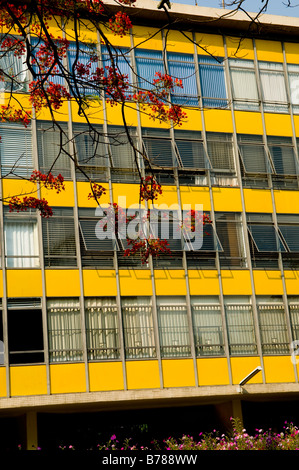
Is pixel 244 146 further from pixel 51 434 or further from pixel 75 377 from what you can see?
pixel 51 434

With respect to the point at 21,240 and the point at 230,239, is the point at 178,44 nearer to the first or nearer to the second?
the point at 230,239

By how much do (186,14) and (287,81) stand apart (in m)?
4.07

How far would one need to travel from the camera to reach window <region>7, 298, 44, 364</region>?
835 inches

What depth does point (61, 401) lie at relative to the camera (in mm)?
21094

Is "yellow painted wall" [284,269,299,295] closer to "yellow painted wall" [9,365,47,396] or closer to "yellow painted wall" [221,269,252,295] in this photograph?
"yellow painted wall" [221,269,252,295]

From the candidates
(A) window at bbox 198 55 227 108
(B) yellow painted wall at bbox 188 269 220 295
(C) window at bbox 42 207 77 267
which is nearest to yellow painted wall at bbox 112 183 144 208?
(C) window at bbox 42 207 77 267

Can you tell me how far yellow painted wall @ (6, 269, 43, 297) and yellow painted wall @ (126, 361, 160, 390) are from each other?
127 inches

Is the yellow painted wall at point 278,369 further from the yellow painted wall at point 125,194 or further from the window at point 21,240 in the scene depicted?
the window at point 21,240

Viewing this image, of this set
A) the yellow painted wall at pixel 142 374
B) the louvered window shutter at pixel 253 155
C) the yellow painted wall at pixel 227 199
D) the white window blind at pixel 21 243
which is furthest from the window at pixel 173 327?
the louvered window shutter at pixel 253 155

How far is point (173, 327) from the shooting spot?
22.8 m

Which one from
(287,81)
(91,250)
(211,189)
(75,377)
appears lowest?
(75,377)

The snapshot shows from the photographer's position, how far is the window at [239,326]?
23.2 meters

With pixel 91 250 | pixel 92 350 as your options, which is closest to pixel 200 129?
pixel 91 250

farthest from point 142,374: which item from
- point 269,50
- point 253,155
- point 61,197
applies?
point 269,50
